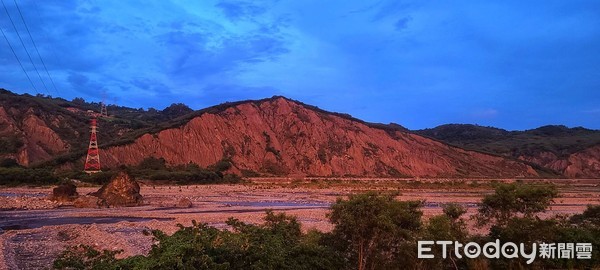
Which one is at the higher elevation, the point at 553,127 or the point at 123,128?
the point at 553,127

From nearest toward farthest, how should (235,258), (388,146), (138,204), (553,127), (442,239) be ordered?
(235,258), (442,239), (138,204), (388,146), (553,127)

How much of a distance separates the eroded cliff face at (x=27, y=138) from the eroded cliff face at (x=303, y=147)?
1533 centimetres

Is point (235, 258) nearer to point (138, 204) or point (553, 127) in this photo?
point (138, 204)

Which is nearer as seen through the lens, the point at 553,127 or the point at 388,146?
the point at 388,146

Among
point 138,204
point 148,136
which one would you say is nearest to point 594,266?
point 138,204

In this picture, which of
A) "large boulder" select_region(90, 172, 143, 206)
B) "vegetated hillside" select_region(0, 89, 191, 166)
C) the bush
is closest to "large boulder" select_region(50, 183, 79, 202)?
"large boulder" select_region(90, 172, 143, 206)

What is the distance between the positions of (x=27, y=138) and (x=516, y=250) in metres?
85.9

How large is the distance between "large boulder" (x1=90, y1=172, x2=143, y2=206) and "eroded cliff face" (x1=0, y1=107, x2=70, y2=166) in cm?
4790

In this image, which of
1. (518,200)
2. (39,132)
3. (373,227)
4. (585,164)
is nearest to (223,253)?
(373,227)

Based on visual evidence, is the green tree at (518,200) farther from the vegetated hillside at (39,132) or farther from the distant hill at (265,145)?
the vegetated hillside at (39,132)

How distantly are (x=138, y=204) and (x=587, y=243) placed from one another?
30.3 m

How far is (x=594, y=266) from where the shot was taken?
1239 cm

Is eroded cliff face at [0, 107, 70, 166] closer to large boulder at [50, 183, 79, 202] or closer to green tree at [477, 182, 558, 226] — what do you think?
large boulder at [50, 183, 79, 202]

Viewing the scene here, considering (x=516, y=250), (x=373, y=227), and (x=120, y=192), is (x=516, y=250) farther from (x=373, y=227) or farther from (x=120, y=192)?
(x=120, y=192)
